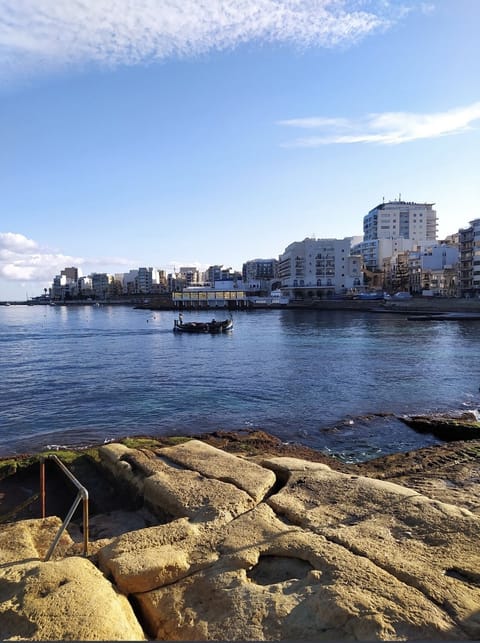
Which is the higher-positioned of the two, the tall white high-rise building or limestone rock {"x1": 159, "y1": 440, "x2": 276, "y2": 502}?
the tall white high-rise building

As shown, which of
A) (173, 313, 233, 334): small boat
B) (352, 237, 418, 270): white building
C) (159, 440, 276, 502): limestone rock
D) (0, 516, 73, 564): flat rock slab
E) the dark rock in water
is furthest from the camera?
(352, 237, 418, 270): white building

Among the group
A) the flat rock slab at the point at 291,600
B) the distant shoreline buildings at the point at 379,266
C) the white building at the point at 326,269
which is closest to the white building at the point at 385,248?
the distant shoreline buildings at the point at 379,266

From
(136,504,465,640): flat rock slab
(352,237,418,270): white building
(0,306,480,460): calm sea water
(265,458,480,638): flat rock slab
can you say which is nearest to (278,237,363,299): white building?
(352,237,418,270): white building

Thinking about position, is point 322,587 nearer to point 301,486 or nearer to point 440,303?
point 301,486

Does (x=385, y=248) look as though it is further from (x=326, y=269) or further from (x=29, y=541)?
(x=29, y=541)

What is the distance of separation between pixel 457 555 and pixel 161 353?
36.6m

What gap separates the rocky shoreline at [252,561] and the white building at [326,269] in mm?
120757

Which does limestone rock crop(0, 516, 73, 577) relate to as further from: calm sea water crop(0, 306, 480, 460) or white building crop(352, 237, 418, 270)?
white building crop(352, 237, 418, 270)

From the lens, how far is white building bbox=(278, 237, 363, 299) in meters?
127

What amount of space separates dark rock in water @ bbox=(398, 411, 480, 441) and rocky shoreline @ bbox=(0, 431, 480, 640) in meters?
6.30

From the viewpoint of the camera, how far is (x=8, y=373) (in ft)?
97.6

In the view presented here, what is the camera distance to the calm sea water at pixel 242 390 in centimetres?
1623

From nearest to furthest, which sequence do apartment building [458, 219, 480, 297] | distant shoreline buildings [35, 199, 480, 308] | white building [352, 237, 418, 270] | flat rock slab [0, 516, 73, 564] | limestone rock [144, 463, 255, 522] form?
flat rock slab [0, 516, 73, 564], limestone rock [144, 463, 255, 522], apartment building [458, 219, 480, 297], distant shoreline buildings [35, 199, 480, 308], white building [352, 237, 418, 270]

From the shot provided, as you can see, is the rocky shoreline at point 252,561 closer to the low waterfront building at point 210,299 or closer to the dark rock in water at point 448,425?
the dark rock in water at point 448,425
